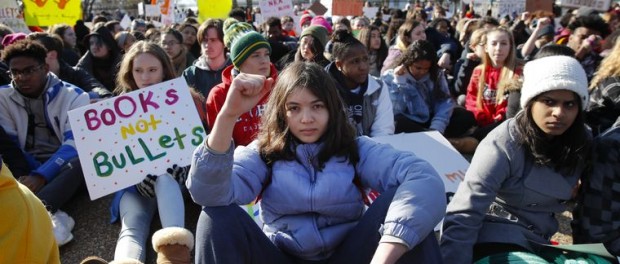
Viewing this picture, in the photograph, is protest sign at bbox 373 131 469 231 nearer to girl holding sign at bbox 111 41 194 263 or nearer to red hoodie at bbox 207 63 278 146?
red hoodie at bbox 207 63 278 146

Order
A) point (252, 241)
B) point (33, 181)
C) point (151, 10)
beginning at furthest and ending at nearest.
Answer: point (151, 10) < point (33, 181) < point (252, 241)

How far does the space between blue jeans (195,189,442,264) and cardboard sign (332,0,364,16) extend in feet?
28.4

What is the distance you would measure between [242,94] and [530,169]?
1341 mm

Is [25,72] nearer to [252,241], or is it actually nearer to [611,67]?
[252,241]

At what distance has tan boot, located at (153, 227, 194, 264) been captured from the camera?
2133 mm

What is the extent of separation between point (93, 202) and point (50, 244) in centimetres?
235

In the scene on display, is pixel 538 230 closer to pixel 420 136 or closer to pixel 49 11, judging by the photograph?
pixel 420 136

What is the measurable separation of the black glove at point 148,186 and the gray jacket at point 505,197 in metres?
1.84

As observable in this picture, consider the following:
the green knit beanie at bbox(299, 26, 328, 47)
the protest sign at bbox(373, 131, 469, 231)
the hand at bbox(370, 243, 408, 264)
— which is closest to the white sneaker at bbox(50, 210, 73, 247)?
the protest sign at bbox(373, 131, 469, 231)

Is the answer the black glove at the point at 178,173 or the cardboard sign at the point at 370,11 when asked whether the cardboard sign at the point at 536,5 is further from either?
the black glove at the point at 178,173

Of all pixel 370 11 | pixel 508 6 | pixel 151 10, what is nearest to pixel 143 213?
pixel 508 6

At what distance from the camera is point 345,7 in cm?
1021

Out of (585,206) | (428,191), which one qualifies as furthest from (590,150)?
(428,191)

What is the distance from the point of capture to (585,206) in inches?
92.0
